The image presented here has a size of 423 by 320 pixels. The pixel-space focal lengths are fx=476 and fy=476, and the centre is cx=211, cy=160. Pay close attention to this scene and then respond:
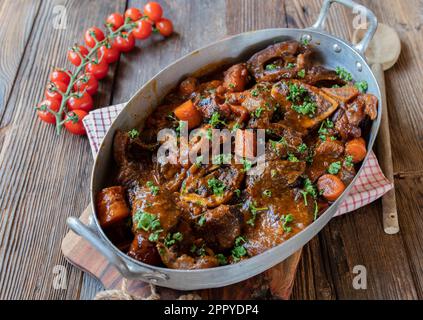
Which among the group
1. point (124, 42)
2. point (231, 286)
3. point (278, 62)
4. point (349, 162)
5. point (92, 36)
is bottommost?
point (231, 286)

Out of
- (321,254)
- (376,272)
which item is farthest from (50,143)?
(376,272)

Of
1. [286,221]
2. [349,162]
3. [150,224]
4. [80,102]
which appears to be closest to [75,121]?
[80,102]

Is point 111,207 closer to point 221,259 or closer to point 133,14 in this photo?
point 221,259

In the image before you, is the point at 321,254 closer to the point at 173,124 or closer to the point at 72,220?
the point at 173,124

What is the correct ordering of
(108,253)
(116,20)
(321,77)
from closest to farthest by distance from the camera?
(108,253)
(321,77)
(116,20)

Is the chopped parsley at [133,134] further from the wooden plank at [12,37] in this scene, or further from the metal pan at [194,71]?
the wooden plank at [12,37]

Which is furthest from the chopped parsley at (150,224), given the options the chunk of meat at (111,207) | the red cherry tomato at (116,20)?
the red cherry tomato at (116,20)

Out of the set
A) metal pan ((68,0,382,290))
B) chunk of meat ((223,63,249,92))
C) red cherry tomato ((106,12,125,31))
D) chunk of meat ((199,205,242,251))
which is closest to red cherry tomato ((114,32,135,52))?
red cherry tomato ((106,12,125,31))
